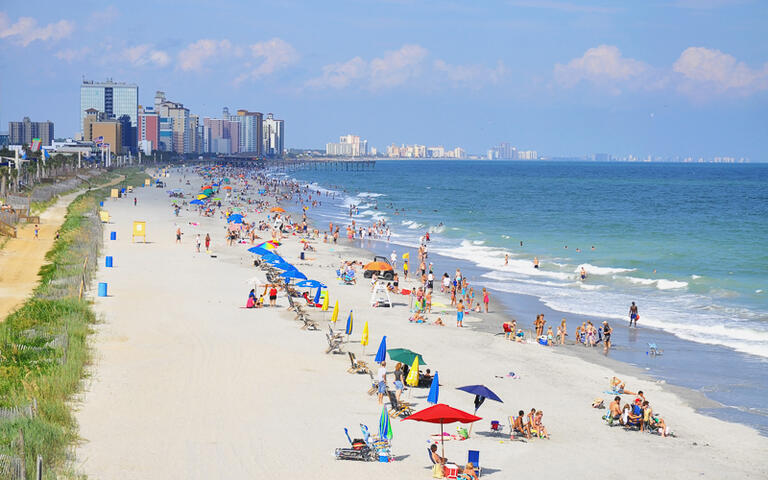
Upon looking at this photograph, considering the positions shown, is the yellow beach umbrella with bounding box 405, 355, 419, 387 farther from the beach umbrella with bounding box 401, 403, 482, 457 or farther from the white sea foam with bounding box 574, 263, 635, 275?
the white sea foam with bounding box 574, 263, 635, 275

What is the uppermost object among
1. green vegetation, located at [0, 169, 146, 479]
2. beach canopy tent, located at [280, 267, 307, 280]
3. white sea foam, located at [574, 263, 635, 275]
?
beach canopy tent, located at [280, 267, 307, 280]

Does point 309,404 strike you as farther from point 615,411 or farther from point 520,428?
point 615,411

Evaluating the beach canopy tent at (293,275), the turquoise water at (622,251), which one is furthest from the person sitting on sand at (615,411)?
the beach canopy tent at (293,275)

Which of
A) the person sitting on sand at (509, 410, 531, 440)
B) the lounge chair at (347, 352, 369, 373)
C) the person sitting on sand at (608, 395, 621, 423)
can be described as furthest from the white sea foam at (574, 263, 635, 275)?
the person sitting on sand at (509, 410, 531, 440)

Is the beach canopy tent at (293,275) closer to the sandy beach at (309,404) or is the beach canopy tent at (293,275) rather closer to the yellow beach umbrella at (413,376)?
the sandy beach at (309,404)

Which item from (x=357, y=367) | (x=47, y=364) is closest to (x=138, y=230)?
(x=47, y=364)

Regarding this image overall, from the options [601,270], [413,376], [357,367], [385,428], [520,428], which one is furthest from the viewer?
[601,270]

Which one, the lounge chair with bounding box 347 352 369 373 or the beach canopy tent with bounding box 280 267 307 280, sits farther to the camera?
the beach canopy tent with bounding box 280 267 307 280
